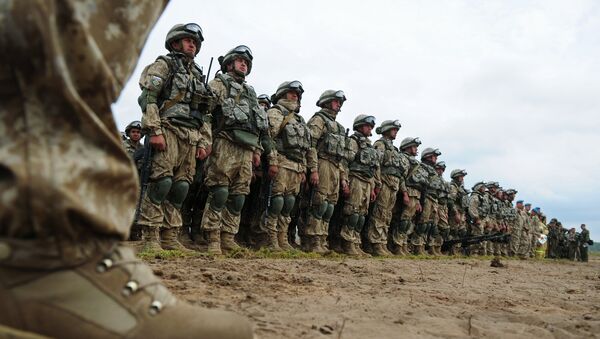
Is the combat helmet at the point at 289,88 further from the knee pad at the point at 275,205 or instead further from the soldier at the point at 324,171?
the knee pad at the point at 275,205

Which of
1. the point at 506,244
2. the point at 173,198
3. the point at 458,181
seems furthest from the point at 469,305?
the point at 506,244

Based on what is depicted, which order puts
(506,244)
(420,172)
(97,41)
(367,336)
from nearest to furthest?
(97,41) → (367,336) → (420,172) → (506,244)

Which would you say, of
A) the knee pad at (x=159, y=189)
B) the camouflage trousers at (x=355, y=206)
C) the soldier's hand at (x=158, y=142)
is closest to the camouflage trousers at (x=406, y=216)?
the camouflage trousers at (x=355, y=206)

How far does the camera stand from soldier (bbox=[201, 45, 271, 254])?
20.5ft

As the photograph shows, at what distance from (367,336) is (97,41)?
1.32 metres

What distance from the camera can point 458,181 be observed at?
16922 millimetres

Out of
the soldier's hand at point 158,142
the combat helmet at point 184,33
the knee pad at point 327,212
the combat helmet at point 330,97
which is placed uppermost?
the combat helmet at point 330,97

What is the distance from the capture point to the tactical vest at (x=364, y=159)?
9344 millimetres

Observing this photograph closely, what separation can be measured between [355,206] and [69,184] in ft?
28.2

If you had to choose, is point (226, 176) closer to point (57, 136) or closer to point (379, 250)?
point (379, 250)

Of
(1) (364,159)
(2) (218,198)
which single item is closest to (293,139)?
(2) (218,198)

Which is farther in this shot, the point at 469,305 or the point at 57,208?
the point at 469,305

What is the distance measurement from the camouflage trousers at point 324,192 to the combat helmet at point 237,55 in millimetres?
2520

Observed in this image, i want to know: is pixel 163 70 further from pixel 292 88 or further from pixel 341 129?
pixel 341 129
